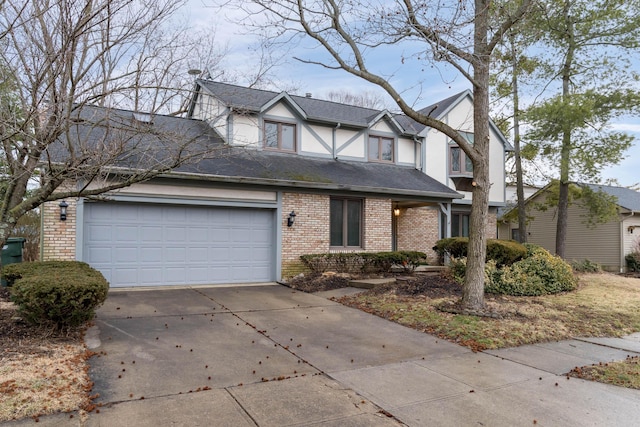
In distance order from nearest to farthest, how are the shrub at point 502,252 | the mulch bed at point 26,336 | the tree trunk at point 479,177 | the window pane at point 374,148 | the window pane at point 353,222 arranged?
the mulch bed at point 26,336, the tree trunk at point 479,177, the shrub at point 502,252, the window pane at point 353,222, the window pane at point 374,148

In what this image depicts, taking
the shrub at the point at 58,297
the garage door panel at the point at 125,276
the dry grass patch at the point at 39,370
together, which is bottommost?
the dry grass patch at the point at 39,370

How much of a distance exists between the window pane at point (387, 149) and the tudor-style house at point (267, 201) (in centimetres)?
4

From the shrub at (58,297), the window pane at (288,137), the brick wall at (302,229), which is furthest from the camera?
the window pane at (288,137)

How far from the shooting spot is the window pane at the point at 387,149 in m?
16.2

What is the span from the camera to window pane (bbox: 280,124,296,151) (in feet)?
46.7

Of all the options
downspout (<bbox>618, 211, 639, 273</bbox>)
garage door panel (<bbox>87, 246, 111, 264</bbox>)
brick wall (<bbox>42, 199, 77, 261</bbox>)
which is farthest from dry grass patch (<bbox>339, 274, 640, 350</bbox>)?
downspout (<bbox>618, 211, 639, 273</bbox>)

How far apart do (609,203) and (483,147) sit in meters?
12.5

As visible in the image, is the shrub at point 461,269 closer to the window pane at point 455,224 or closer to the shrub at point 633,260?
the window pane at point 455,224

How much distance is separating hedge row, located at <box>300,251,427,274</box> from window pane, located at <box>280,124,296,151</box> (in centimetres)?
390

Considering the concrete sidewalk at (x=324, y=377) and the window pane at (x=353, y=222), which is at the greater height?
the window pane at (x=353, y=222)

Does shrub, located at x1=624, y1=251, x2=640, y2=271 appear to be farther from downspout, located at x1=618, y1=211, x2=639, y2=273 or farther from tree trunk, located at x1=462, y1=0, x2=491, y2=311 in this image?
tree trunk, located at x1=462, y1=0, x2=491, y2=311

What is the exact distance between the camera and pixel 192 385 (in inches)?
179

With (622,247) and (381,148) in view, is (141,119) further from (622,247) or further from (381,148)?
(622,247)

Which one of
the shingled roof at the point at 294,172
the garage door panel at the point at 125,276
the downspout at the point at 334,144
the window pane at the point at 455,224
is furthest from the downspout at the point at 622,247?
the garage door panel at the point at 125,276
